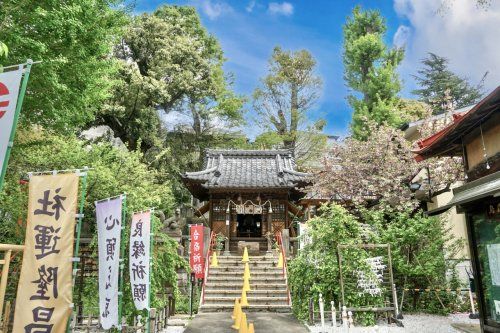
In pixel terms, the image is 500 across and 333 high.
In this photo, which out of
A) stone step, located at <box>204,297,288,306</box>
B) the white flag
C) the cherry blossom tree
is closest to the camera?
the white flag

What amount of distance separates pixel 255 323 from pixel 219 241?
9.04 metres

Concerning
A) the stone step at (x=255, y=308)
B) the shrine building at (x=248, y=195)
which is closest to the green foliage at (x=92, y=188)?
the stone step at (x=255, y=308)

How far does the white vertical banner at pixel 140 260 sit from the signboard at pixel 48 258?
2164mm

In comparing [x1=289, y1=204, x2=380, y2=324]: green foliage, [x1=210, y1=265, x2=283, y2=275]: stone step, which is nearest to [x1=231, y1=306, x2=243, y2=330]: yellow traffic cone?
[x1=289, y1=204, x2=380, y2=324]: green foliage

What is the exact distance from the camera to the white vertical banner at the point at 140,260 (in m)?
7.53

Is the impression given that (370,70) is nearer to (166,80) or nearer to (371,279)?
(166,80)

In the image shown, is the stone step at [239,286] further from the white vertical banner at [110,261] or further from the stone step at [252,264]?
the white vertical banner at [110,261]

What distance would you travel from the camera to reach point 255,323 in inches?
444

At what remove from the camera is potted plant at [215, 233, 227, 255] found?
1950 centimetres

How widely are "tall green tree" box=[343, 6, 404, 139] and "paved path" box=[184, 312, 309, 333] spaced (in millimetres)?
16296

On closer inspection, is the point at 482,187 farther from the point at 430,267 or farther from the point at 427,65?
the point at 427,65

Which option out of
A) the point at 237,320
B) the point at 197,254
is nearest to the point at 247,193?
the point at 197,254

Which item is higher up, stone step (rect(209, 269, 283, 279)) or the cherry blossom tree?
the cherry blossom tree

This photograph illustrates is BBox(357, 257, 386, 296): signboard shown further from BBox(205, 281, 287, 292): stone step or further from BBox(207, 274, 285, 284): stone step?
BBox(207, 274, 285, 284): stone step
